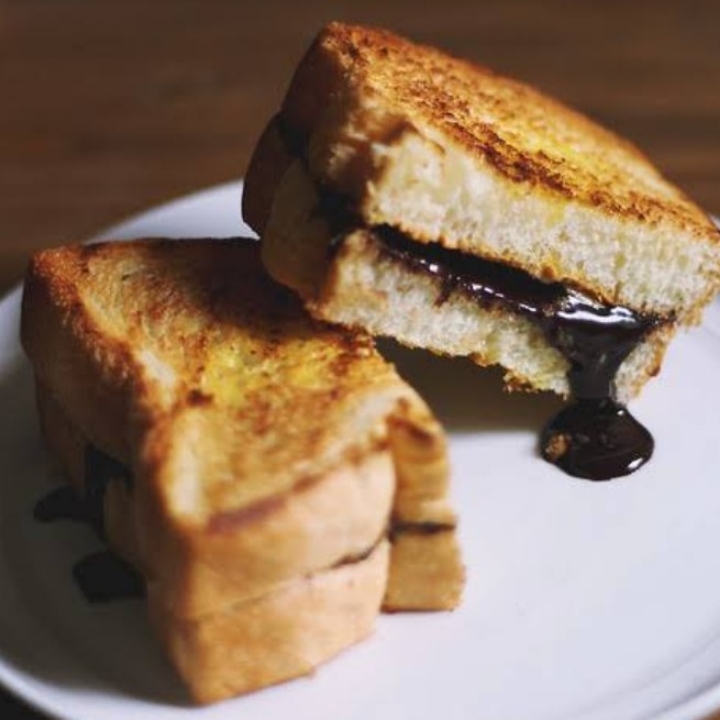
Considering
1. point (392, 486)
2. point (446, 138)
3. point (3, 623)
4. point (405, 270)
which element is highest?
point (446, 138)

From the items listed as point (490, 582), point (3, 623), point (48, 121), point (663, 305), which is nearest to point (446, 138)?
point (663, 305)

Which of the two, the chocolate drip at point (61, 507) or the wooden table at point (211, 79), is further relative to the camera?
→ the wooden table at point (211, 79)

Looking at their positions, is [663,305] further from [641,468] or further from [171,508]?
[171,508]

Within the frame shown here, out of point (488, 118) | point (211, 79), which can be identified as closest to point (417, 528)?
point (488, 118)

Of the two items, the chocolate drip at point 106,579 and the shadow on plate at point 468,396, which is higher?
the shadow on plate at point 468,396

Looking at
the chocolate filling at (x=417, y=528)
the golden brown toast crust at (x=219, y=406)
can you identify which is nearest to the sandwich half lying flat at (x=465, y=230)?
the golden brown toast crust at (x=219, y=406)

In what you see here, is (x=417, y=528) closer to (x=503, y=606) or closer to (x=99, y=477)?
(x=503, y=606)

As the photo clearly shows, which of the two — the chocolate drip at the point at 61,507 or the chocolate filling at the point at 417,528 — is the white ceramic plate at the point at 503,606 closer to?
the chocolate drip at the point at 61,507
